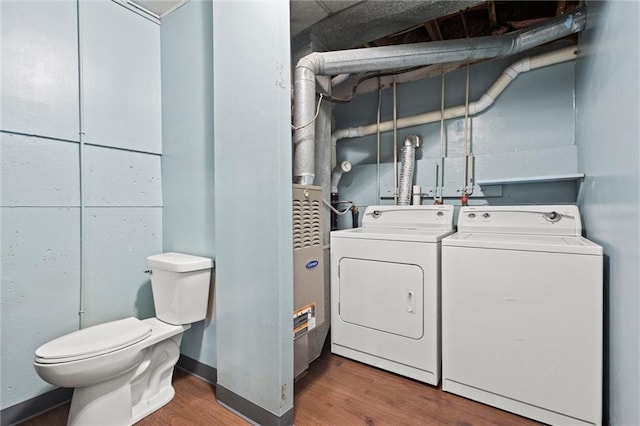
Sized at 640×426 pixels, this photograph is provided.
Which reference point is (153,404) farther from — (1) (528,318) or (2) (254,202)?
(1) (528,318)

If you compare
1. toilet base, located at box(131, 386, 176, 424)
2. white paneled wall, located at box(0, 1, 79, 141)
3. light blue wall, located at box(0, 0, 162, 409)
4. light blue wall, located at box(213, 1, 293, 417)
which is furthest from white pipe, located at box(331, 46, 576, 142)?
toilet base, located at box(131, 386, 176, 424)

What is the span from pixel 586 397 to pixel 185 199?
2401 mm

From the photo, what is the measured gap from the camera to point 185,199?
1.90 metres

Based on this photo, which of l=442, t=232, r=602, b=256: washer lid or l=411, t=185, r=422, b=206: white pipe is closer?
l=442, t=232, r=602, b=256: washer lid

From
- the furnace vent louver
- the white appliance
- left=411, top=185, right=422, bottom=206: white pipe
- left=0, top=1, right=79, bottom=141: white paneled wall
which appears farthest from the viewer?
left=411, top=185, right=422, bottom=206: white pipe

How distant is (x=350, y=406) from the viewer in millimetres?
1543

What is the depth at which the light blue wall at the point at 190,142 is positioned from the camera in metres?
1.77

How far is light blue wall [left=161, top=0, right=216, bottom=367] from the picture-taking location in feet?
5.82

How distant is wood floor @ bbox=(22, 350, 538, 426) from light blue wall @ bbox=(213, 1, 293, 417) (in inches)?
7.4

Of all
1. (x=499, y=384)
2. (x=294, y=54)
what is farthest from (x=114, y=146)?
(x=499, y=384)

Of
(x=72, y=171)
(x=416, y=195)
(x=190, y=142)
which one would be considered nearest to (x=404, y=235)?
(x=416, y=195)

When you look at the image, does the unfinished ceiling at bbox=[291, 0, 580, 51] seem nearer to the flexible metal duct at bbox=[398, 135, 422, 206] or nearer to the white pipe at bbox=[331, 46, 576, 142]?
the white pipe at bbox=[331, 46, 576, 142]

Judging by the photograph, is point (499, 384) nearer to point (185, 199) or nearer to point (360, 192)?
point (360, 192)

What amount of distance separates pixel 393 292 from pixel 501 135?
1.49 metres
